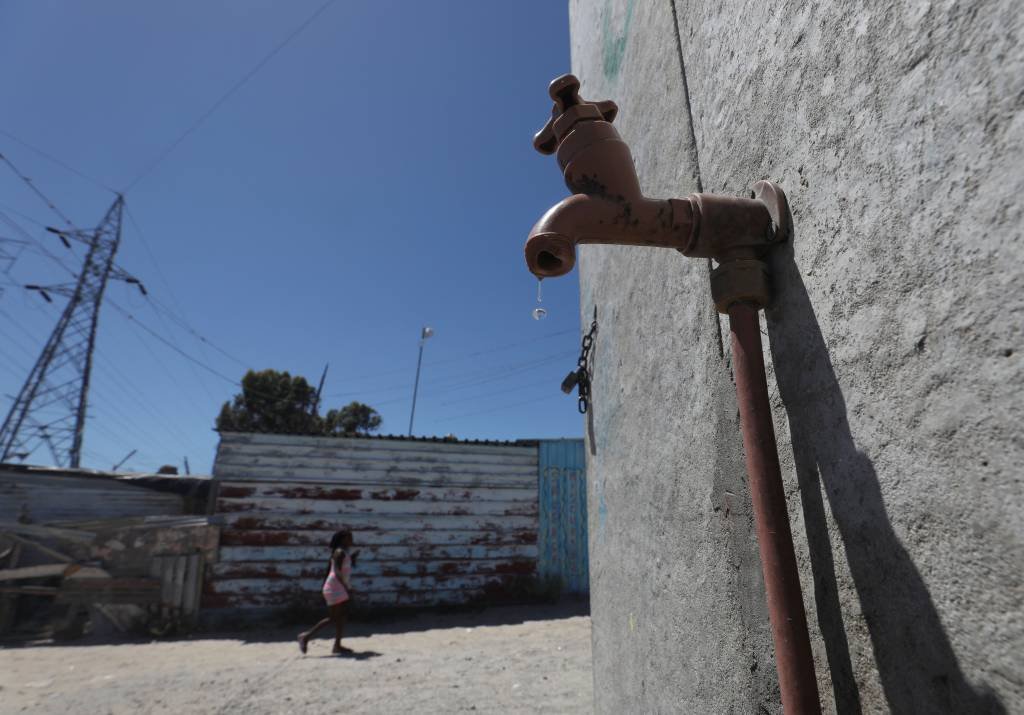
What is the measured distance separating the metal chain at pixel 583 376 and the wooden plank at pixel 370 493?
727 centimetres

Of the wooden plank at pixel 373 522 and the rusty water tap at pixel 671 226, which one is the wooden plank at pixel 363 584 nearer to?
the wooden plank at pixel 373 522

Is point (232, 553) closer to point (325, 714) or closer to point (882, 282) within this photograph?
point (325, 714)

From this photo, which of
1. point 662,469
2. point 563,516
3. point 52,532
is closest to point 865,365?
point 662,469

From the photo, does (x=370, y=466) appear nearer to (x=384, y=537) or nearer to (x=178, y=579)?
(x=384, y=537)

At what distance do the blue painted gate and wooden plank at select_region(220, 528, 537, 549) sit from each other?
1.59 feet

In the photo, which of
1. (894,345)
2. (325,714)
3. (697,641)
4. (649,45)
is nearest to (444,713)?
A: (325,714)

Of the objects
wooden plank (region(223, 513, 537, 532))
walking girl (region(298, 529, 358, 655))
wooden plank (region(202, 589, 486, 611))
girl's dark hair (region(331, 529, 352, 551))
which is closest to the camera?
walking girl (region(298, 529, 358, 655))

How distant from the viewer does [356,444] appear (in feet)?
32.9

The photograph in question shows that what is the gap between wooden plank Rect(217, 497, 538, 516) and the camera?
9.20 meters

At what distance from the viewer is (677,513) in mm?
1853

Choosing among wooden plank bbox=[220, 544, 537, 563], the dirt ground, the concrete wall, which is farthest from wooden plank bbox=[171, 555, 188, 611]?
the concrete wall

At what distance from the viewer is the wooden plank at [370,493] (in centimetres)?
927

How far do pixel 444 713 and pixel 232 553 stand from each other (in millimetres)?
6199

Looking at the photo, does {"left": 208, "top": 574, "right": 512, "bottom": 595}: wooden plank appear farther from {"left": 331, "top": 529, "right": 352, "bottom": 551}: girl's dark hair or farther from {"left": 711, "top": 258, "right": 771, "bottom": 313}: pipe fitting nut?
{"left": 711, "top": 258, "right": 771, "bottom": 313}: pipe fitting nut
